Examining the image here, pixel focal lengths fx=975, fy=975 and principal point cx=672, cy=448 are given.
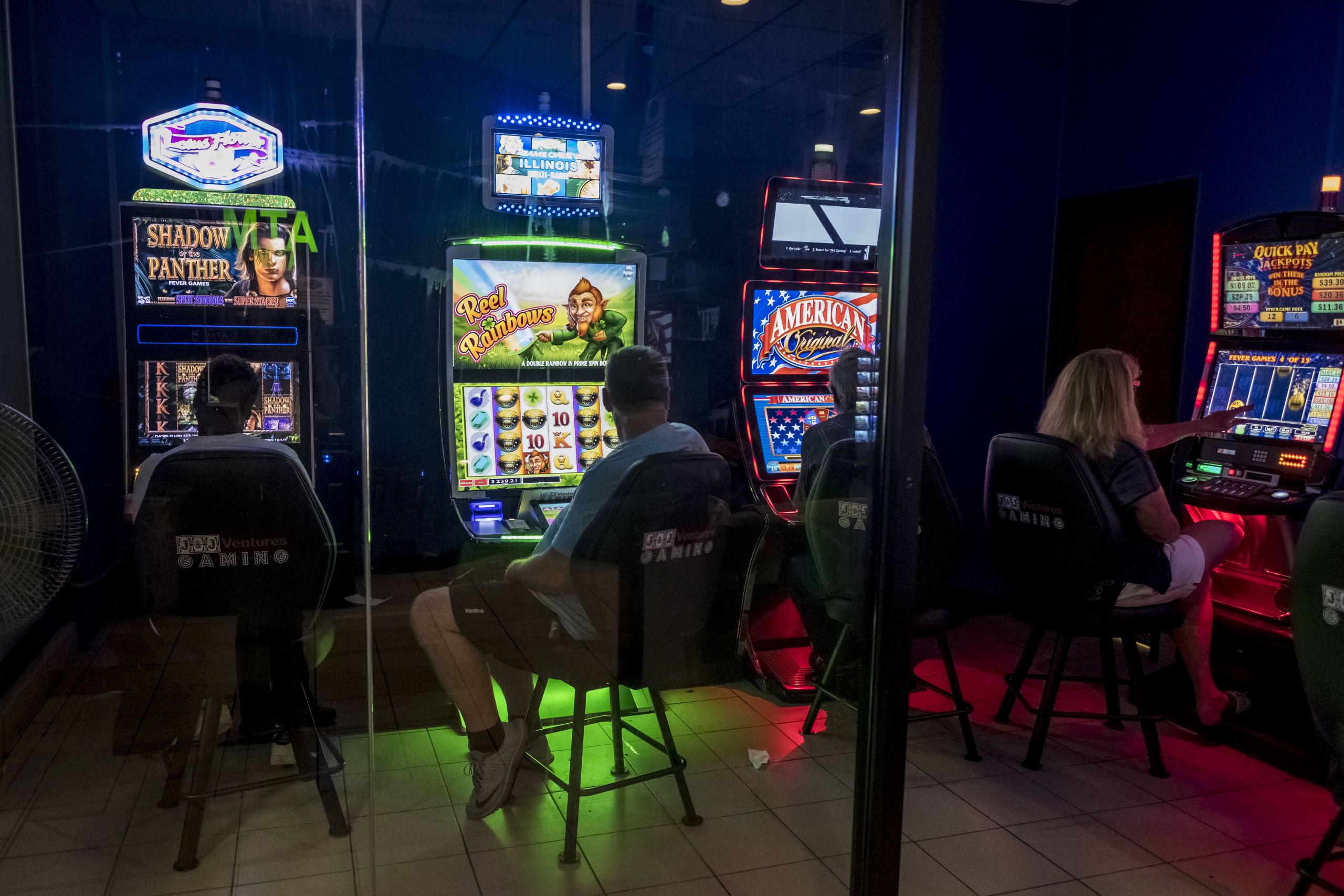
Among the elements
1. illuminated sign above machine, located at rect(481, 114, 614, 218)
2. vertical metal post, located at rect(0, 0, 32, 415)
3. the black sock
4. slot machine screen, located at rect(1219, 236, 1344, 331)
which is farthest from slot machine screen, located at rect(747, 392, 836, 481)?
vertical metal post, located at rect(0, 0, 32, 415)

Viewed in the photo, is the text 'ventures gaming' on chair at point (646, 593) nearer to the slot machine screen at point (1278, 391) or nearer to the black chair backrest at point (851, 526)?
the black chair backrest at point (851, 526)

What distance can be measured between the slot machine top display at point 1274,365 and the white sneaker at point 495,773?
2.28 m

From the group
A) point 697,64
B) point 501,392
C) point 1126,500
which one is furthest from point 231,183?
point 1126,500

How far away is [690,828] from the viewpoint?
2490 mm

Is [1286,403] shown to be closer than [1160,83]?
Yes

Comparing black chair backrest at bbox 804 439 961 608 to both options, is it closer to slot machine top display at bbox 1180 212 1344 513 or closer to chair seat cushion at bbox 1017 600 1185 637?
chair seat cushion at bbox 1017 600 1185 637

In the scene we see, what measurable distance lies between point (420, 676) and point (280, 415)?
100 centimetres

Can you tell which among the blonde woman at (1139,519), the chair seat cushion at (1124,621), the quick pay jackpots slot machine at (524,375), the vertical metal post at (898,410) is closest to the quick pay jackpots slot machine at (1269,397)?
the blonde woman at (1139,519)

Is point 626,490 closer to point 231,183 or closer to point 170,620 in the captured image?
point 170,620

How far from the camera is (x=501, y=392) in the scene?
2.96m

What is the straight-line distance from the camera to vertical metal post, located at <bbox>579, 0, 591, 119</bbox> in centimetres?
360

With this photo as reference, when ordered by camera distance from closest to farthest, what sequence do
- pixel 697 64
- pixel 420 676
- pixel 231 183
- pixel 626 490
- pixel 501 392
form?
pixel 626 490, pixel 501 392, pixel 231 183, pixel 420 676, pixel 697 64

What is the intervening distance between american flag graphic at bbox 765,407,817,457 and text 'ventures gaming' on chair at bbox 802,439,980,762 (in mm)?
363

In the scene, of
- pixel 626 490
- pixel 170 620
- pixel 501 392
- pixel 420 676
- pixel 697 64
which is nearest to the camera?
pixel 626 490
